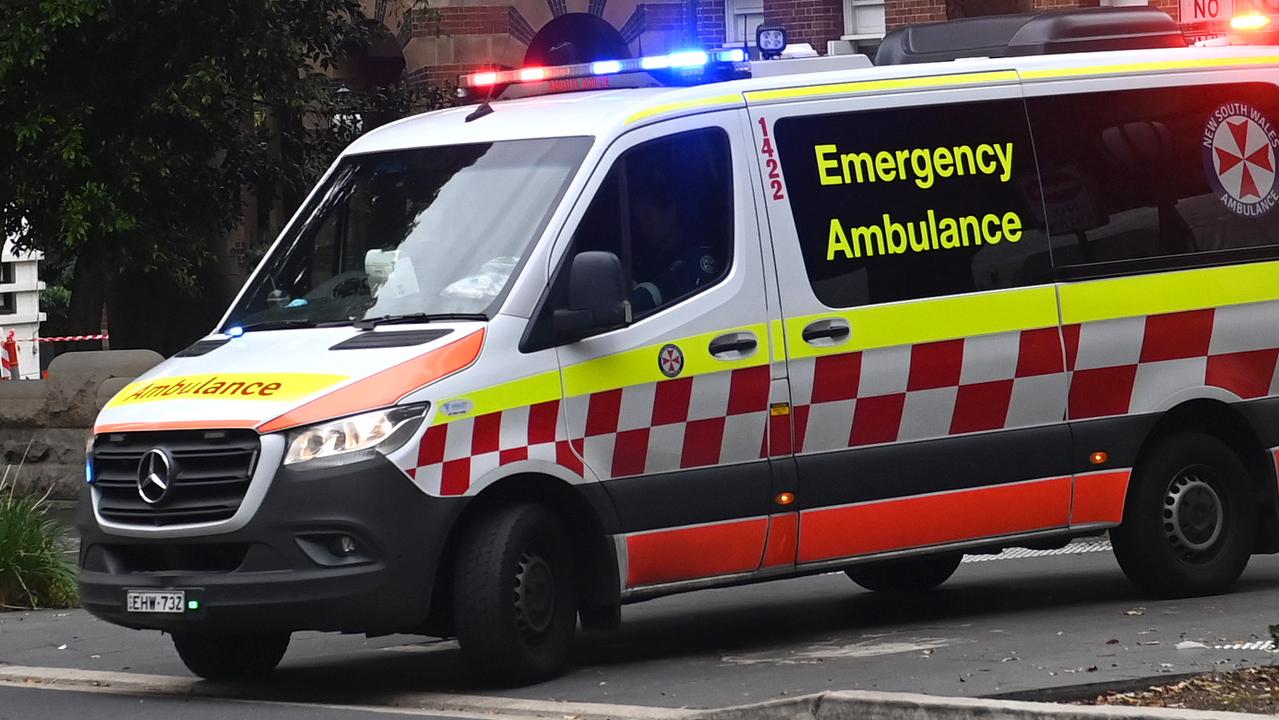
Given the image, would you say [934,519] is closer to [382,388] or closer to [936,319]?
[936,319]

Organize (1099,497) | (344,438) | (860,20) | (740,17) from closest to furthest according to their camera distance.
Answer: (344,438), (1099,497), (860,20), (740,17)

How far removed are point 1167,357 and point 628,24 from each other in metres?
16.1

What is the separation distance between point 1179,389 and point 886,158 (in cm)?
178

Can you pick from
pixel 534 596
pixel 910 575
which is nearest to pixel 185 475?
pixel 534 596

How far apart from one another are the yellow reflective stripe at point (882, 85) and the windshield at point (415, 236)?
939 millimetres

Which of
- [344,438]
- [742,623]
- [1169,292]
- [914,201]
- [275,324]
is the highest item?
[914,201]

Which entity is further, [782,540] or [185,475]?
[782,540]

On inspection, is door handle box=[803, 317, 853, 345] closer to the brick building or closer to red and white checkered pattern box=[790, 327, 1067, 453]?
red and white checkered pattern box=[790, 327, 1067, 453]

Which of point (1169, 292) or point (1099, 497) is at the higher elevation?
point (1169, 292)

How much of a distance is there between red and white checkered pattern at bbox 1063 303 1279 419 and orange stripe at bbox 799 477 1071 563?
434 millimetres

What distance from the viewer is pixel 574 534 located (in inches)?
357

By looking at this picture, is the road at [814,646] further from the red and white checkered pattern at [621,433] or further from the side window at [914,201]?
the side window at [914,201]

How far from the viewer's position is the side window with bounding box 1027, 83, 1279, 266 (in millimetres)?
10359

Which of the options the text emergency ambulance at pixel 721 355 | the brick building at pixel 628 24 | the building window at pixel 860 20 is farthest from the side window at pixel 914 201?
the building window at pixel 860 20
